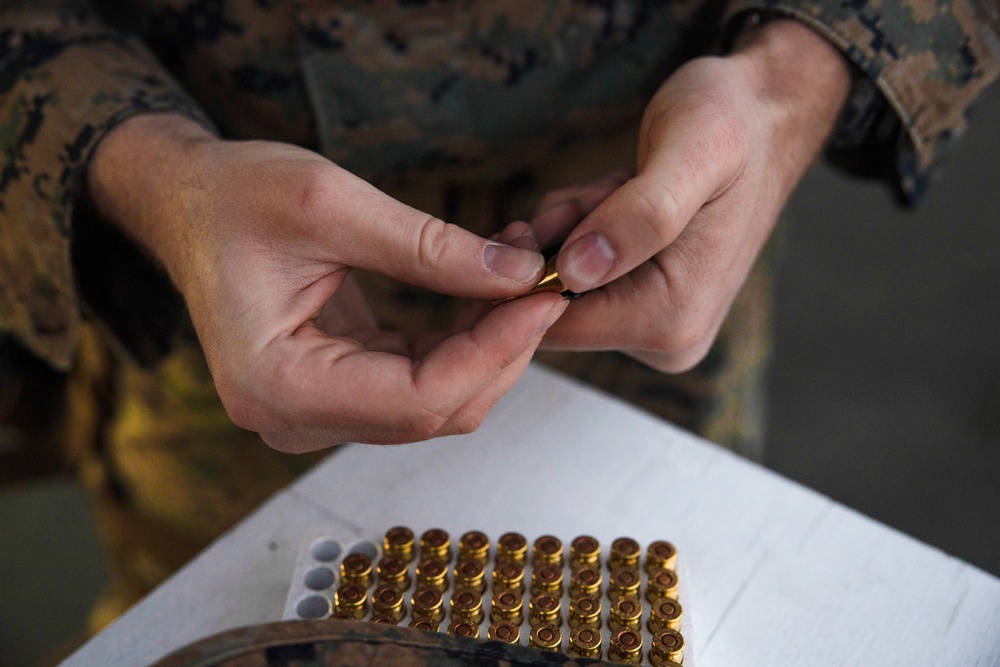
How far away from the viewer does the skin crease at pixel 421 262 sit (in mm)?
503

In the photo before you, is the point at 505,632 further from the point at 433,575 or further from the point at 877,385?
the point at 877,385

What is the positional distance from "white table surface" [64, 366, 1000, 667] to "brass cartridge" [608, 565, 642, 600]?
0.03 m

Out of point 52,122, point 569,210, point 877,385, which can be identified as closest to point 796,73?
point 569,210

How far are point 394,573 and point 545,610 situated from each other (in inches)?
4.2

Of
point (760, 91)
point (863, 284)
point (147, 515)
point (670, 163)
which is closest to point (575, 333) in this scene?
point (670, 163)

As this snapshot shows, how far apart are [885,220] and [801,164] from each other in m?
1.58

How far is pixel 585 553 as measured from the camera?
588mm

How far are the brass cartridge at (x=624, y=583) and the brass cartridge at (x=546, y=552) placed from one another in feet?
0.13

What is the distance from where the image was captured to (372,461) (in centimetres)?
72

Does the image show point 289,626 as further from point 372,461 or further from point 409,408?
point 372,461

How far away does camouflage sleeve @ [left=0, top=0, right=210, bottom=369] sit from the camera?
679 mm

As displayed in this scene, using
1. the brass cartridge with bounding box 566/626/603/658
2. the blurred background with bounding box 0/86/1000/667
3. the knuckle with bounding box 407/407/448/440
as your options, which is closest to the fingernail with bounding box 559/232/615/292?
the knuckle with bounding box 407/407/448/440

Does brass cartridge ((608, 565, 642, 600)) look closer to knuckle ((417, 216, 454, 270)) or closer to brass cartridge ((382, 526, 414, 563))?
brass cartridge ((382, 526, 414, 563))

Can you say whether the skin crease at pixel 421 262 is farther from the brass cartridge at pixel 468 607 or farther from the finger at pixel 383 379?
the brass cartridge at pixel 468 607
